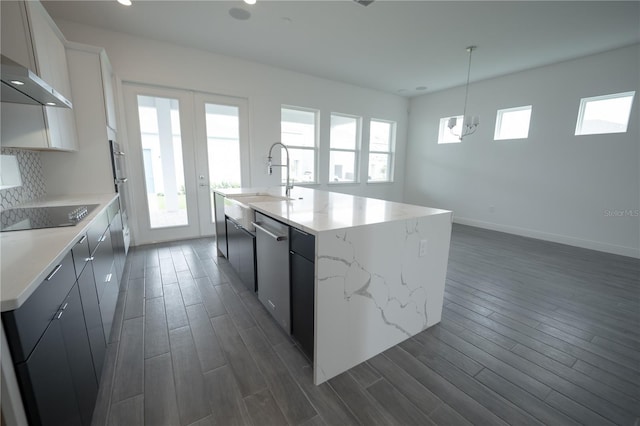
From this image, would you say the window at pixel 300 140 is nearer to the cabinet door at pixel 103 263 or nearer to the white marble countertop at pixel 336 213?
the white marble countertop at pixel 336 213

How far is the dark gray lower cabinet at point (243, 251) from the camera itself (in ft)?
7.47

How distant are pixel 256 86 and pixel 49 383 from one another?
4.59 metres

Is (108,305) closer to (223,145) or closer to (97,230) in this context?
(97,230)

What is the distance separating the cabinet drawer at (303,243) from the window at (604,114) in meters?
5.24

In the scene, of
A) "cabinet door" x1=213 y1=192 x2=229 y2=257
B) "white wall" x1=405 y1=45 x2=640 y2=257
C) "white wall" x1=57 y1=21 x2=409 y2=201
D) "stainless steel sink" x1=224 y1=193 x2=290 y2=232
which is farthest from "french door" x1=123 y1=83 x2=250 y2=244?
"white wall" x1=405 y1=45 x2=640 y2=257

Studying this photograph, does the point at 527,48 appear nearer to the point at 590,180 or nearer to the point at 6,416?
the point at 590,180

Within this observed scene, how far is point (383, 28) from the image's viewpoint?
3.28 meters

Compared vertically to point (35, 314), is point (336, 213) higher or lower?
higher

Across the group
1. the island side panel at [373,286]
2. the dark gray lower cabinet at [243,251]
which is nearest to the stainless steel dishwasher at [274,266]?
the dark gray lower cabinet at [243,251]

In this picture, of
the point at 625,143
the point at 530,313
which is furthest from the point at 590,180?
the point at 530,313

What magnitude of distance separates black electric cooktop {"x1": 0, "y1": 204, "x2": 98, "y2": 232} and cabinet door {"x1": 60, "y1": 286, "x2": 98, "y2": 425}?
577 mm

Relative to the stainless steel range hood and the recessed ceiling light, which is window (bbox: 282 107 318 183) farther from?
the stainless steel range hood

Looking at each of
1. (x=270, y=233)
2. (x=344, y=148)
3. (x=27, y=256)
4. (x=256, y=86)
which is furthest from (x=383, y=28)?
(x=27, y=256)

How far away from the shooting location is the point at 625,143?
12.3 ft
